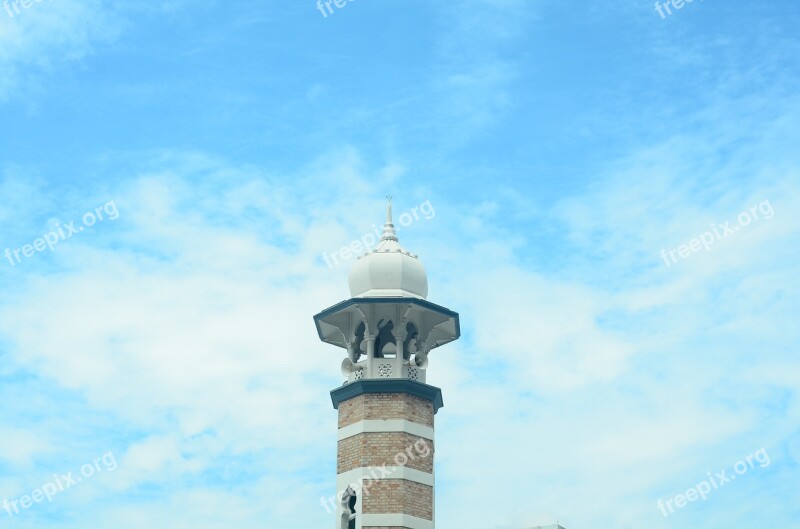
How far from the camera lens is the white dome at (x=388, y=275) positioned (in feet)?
120

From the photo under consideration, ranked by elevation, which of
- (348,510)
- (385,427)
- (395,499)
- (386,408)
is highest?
(386,408)

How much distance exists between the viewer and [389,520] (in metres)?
33.9

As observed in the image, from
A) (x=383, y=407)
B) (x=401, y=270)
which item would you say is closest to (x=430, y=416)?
(x=383, y=407)

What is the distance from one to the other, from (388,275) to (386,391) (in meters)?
3.25

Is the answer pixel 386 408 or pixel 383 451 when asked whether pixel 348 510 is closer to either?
pixel 383 451

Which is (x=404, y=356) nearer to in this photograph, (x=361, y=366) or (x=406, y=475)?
(x=361, y=366)

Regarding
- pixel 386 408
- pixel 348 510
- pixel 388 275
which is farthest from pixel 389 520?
pixel 388 275

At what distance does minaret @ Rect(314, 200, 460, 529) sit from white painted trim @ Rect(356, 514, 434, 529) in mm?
25

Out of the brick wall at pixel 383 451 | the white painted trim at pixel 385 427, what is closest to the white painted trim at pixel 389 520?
the brick wall at pixel 383 451

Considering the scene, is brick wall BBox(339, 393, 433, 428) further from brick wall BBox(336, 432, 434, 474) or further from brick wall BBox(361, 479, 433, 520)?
brick wall BBox(361, 479, 433, 520)

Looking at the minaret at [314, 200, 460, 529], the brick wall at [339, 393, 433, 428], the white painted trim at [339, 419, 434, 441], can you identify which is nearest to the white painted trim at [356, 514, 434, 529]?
the minaret at [314, 200, 460, 529]

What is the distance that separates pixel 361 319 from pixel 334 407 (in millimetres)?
2478

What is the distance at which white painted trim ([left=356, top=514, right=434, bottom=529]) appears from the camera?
33.8 metres

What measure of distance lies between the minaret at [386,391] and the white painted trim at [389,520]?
0.02 meters
